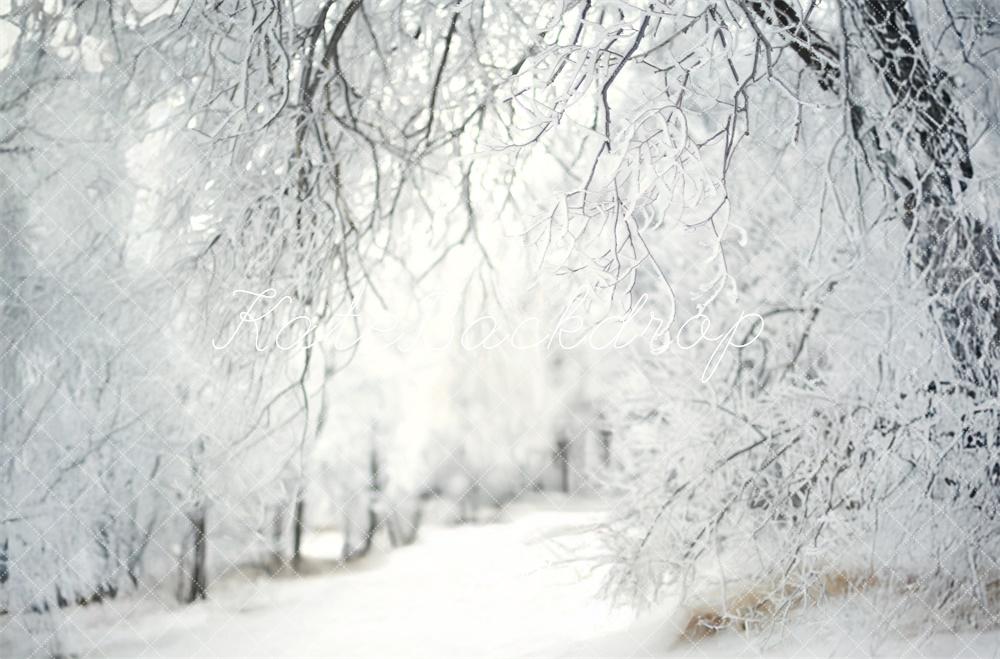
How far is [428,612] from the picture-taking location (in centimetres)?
169

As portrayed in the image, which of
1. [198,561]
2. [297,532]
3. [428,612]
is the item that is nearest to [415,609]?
[428,612]

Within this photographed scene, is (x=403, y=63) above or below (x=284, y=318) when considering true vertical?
above

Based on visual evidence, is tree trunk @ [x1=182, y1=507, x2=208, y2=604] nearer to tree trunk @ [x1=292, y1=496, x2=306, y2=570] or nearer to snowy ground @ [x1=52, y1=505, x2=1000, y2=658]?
snowy ground @ [x1=52, y1=505, x2=1000, y2=658]

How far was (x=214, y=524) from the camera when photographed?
66.1 inches

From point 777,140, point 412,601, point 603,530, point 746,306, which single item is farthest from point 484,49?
point 412,601

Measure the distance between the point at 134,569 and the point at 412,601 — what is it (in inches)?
20.3

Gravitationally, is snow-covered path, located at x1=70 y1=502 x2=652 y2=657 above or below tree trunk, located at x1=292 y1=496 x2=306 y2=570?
below

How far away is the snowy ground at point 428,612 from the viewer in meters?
1.67

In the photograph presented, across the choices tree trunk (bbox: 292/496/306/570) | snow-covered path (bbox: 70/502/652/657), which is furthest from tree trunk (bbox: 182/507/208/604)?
tree trunk (bbox: 292/496/306/570)

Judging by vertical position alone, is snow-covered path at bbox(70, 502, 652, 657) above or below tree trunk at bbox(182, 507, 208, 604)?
below

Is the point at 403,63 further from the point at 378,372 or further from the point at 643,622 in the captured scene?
the point at 643,622

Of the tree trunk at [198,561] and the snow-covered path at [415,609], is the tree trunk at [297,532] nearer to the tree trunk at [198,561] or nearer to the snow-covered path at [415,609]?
the snow-covered path at [415,609]

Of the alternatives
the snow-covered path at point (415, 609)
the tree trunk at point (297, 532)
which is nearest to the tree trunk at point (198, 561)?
the snow-covered path at point (415, 609)

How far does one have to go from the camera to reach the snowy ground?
167 centimetres
